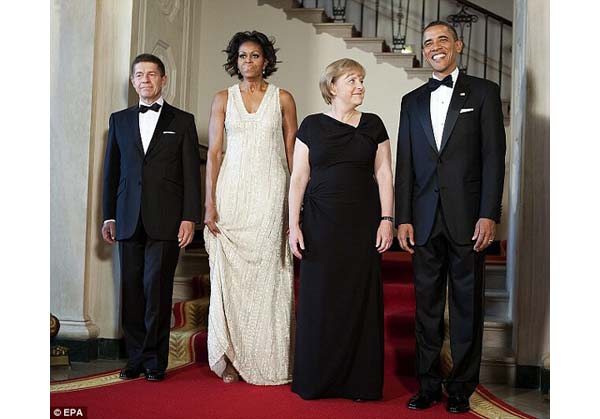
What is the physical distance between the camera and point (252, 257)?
398 cm

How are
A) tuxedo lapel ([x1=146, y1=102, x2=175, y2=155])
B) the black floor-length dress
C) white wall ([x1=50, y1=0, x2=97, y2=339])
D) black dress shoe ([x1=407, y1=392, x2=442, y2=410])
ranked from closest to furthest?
black dress shoe ([x1=407, y1=392, x2=442, y2=410])
the black floor-length dress
tuxedo lapel ([x1=146, y1=102, x2=175, y2=155])
white wall ([x1=50, y1=0, x2=97, y2=339])

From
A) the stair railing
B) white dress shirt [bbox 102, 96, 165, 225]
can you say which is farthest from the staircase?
the stair railing

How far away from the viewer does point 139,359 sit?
13.0 feet

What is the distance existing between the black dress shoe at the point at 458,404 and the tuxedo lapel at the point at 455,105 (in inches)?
43.3

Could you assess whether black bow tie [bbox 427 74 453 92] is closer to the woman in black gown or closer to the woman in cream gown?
the woman in black gown

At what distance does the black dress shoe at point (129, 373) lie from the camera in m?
3.93

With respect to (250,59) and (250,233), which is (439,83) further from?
(250,233)

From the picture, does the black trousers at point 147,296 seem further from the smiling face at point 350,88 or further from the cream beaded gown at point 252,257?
the smiling face at point 350,88

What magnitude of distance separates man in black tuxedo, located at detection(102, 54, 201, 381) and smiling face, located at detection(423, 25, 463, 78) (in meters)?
1.37

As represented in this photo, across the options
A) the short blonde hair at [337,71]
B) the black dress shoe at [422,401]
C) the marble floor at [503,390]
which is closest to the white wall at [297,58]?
the marble floor at [503,390]

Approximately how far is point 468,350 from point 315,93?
142 inches

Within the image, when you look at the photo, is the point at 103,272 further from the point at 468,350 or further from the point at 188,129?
the point at 468,350

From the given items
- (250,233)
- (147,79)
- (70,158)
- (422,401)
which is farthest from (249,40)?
(422,401)

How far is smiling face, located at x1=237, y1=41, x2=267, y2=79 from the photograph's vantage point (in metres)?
Result: 3.99
